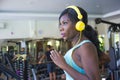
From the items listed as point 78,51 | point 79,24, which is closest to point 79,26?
point 79,24

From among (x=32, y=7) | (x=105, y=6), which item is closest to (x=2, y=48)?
(x=32, y=7)

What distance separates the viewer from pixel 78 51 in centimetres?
109

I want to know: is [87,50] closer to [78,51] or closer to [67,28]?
[78,51]

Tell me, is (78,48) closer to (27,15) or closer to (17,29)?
(27,15)

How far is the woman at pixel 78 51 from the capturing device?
1.05 meters

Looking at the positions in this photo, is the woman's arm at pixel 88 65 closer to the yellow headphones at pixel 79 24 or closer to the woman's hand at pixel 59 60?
the woman's hand at pixel 59 60

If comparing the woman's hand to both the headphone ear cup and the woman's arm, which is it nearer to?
the woman's arm

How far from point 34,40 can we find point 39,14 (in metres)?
1.48

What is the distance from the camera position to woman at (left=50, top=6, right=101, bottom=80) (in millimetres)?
1046

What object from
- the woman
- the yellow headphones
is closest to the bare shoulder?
the woman

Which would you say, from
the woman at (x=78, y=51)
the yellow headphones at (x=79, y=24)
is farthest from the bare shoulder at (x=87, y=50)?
the yellow headphones at (x=79, y=24)

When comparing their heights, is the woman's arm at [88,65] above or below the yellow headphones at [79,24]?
below

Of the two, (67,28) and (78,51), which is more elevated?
(67,28)

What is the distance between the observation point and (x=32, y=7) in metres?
9.23
